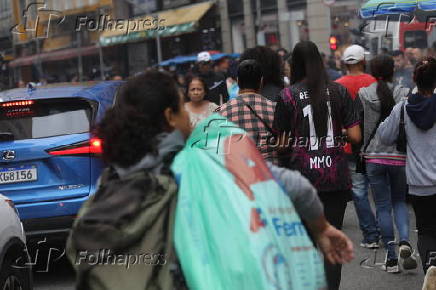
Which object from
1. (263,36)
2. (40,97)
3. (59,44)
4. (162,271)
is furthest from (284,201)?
(59,44)

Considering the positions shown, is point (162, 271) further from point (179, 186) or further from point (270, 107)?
point (270, 107)

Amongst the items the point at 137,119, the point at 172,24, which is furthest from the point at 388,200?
the point at 172,24

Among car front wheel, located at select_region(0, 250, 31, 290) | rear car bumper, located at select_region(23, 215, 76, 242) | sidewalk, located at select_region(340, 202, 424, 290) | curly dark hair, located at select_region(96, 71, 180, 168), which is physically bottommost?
sidewalk, located at select_region(340, 202, 424, 290)

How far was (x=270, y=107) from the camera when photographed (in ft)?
18.6

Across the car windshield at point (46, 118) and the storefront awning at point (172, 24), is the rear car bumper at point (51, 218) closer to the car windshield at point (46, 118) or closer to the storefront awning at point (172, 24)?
the car windshield at point (46, 118)

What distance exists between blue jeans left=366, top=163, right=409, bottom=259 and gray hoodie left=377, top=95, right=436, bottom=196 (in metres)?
0.99

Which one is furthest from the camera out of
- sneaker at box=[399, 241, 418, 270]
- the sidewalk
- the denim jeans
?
the denim jeans

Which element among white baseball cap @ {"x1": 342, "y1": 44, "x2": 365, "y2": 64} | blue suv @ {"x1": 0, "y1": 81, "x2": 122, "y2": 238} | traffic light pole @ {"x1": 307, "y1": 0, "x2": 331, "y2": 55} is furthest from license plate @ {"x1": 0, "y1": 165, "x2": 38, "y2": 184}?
traffic light pole @ {"x1": 307, "y1": 0, "x2": 331, "y2": 55}

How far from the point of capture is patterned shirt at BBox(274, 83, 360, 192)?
16.5ft

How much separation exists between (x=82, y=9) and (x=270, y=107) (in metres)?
37.1

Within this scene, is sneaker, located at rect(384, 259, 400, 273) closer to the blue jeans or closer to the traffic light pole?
the blue jeans

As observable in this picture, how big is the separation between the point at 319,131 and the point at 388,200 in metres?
2.27

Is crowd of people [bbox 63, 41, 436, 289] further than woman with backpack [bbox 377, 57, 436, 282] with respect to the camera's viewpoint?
No

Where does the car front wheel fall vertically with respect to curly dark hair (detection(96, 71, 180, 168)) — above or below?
below
